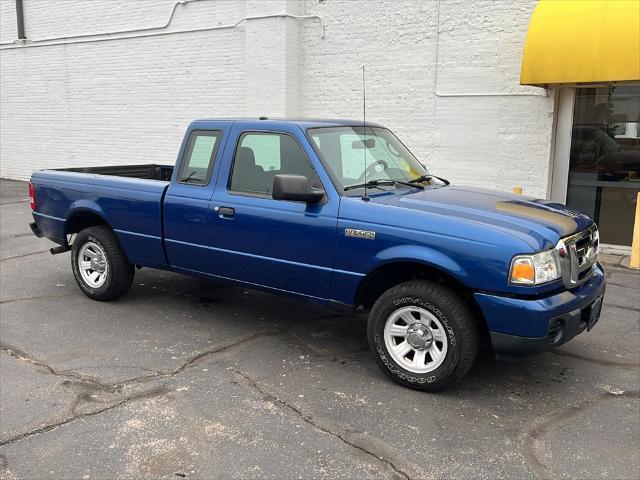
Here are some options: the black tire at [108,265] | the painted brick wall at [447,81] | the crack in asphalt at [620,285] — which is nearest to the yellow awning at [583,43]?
the painted brick wall at [447,81]

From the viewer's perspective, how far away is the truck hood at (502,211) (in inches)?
152

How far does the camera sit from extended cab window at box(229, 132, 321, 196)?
470 centimetres

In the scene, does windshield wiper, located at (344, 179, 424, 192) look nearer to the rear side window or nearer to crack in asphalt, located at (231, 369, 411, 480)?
the rear side window

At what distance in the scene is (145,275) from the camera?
7246 millimetres

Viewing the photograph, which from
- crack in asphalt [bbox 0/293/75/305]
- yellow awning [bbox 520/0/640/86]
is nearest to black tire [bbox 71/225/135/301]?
crack in asphalt [bbox 0/293/75/305]

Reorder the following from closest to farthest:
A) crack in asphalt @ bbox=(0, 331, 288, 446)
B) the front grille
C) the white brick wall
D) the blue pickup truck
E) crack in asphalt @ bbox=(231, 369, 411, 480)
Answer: crack in asphalt @ bbox=(231, 369, 411, 480), crack in asphalt @ bbox=(0, 331, 288, 446), the blue pickup truck, the front grille, the white brick wall

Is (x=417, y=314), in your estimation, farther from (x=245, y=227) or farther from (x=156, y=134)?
(x=156, y=134)

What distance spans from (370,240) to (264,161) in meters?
1.30

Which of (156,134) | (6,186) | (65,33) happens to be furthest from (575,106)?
(6,186)

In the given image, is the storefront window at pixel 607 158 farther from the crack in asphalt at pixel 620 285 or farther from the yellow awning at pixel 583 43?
the crack in asphalt at pixel 620 285

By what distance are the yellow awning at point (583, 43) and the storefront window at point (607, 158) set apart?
1443 millimetres

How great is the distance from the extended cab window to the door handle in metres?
0.18


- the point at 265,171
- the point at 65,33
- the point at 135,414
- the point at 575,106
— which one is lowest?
the point at 135,414

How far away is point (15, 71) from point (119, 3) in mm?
4777
